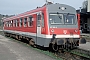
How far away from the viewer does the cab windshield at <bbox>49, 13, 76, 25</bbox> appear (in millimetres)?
12676

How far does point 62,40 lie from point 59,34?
1.44 ft

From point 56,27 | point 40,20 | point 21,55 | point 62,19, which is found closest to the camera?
point 21,55

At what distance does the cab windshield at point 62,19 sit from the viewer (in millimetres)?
12676

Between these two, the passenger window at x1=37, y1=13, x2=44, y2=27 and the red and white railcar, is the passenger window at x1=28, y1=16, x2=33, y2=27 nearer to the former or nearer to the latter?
the red and white railcar

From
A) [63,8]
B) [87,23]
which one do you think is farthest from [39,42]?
[87,23]

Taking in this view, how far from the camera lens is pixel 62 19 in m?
13.0

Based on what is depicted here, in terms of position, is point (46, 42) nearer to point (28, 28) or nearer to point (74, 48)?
point (74, 48)

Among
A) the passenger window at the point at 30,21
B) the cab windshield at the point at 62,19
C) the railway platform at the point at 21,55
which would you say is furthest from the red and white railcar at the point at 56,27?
the passenger window at the point at 30,21

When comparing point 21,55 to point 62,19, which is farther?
point 62,19

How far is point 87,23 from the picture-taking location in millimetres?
41688

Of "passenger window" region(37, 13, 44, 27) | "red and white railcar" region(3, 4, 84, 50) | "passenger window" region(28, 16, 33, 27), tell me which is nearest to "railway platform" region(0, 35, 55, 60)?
"red and white railcar" region(3, 4, 84, 50)

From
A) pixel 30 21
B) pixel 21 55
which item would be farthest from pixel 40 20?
pixel 21 55

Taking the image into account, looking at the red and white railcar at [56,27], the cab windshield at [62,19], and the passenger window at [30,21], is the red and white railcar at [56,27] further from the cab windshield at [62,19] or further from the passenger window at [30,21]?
the passenger window at [30,21]

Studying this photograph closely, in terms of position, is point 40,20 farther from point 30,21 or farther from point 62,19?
point 30,21
